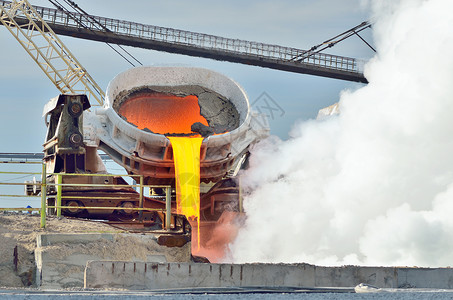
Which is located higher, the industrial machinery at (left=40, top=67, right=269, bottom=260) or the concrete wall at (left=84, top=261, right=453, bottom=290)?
the industrial machinery at (left=40, top=67, right=269, bottom=260)

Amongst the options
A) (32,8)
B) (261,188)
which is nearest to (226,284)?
(261,188)

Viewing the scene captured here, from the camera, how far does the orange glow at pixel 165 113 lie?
51.4ft

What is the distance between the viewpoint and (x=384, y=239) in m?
10.8

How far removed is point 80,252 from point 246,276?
234 cm

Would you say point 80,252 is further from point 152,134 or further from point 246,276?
point 152,134

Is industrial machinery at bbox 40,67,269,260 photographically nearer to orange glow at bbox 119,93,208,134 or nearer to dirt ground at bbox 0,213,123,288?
orange glow at bbox 119,93,208,134

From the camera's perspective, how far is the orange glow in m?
15.7

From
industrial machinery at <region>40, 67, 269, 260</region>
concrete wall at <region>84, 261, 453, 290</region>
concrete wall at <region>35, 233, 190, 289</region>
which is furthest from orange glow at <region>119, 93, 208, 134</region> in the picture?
concrete wall at <region>84, 261, 453, 290</region>

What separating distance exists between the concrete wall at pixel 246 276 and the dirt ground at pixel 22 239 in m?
1.77

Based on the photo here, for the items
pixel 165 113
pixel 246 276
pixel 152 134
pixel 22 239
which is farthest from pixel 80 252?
pixel 165 113

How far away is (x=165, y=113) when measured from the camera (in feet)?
52.3

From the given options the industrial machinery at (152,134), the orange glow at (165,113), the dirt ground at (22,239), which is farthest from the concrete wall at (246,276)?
the orange glow at (165,113)

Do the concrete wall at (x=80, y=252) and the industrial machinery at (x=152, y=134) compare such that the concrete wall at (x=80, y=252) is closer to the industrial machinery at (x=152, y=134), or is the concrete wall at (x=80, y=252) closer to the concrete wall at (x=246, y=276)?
the concrete wall at (x=246, y=276)

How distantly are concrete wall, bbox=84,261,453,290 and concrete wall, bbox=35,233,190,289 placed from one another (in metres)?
1.61
